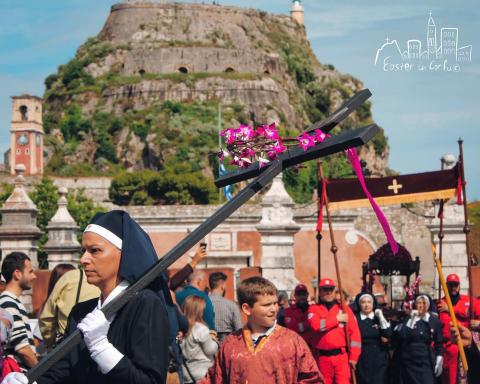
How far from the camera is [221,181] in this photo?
17.6 feet

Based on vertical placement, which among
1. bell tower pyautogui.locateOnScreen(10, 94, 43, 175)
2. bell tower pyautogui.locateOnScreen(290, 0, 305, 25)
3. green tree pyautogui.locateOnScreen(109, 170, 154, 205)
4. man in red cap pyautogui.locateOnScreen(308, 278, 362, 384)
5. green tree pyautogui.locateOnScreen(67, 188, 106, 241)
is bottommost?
man in red cap pyautogui.locateOnScreen(308, 278, 362, 384)

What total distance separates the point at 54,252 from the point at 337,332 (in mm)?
9665

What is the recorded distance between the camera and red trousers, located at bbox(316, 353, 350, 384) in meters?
10.5

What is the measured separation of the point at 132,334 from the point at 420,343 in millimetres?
7471

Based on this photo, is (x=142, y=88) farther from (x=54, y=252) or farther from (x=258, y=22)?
(x=54, y=252)

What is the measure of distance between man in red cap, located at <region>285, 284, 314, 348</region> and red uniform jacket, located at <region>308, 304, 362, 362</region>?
84mm

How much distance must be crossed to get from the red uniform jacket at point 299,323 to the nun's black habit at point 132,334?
5.84m

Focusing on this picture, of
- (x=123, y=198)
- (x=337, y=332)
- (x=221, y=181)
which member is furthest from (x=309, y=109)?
(x=221, y=181)

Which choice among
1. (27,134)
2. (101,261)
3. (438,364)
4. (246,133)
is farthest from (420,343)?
(27,134)

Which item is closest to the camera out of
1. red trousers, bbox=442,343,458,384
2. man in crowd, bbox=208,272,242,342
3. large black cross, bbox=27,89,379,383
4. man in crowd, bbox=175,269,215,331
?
large black cross, bbox=27,89,379,383

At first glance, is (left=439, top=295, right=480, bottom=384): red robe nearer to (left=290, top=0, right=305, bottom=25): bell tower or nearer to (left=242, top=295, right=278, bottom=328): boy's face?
(left=242, top=295, right=278, bottom=328): boy's face

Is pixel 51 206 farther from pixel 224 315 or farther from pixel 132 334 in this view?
pixel 132 334

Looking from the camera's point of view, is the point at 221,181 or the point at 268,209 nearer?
the point at 221,181

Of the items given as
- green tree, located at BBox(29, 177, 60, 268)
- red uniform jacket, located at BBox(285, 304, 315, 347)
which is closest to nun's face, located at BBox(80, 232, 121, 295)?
red uniform jacket, located at BBox(285, 304, 315, 347)
